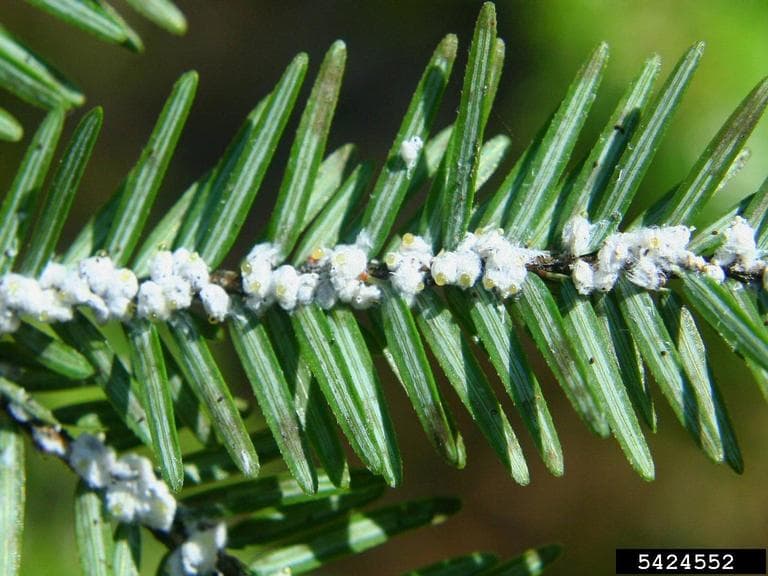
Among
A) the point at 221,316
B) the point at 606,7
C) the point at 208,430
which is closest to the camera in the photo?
the point at 221,316

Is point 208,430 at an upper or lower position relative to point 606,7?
lower

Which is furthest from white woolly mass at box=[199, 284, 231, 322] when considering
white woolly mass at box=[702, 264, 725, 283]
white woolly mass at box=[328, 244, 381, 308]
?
white woolly mass at box=[702, 264, 725, 283]

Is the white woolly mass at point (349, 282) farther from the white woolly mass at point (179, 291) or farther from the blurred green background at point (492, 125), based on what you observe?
the blurred green background at point (492, 125)

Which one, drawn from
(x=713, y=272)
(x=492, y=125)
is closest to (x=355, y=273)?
(x=713, y=272)

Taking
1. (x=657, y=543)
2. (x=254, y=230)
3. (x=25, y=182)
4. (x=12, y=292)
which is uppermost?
(x=254, y=230)

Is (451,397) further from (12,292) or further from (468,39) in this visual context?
(12,292)

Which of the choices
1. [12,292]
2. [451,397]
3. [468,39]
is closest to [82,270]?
[12,292]

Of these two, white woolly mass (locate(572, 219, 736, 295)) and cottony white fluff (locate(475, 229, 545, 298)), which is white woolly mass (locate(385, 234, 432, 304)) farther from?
white woolly mass (locate(572, 219, 736, 295))

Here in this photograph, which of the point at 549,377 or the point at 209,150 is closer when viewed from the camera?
the point at 549,377
